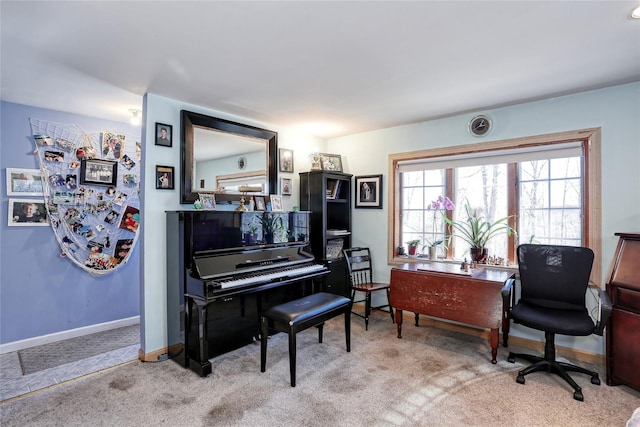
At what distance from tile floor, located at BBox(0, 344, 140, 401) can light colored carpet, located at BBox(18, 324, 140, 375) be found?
0.21 ft

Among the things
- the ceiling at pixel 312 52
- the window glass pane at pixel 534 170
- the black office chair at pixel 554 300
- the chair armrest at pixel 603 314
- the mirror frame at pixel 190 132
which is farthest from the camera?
the window glass pane at pixel 534 170

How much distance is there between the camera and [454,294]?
2.87 metres

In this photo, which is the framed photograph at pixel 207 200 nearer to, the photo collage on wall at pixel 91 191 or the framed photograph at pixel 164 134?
the framed photograph at pixel 164 134

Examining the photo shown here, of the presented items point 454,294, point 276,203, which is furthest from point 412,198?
point 276,203

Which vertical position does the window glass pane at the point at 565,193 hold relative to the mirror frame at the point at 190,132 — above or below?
below

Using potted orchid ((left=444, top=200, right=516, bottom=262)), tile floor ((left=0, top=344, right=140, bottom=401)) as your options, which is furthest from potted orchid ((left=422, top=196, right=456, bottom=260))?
tile floor ((left=0, top=344, right=140, bottom=401))

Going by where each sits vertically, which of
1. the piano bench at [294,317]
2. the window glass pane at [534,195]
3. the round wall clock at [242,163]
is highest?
the round wall clock at [242,163]

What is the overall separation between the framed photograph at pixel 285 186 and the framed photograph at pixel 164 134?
1311mm

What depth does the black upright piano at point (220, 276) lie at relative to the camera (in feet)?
8.24

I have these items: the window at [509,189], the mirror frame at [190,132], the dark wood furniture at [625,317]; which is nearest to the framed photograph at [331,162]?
the window at [509,189]

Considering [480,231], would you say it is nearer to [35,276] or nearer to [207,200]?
[207,200]

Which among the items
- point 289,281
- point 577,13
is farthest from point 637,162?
point 289,281

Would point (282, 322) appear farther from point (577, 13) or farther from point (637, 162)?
point (637, 162)

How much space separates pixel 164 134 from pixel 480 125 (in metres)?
2.98
